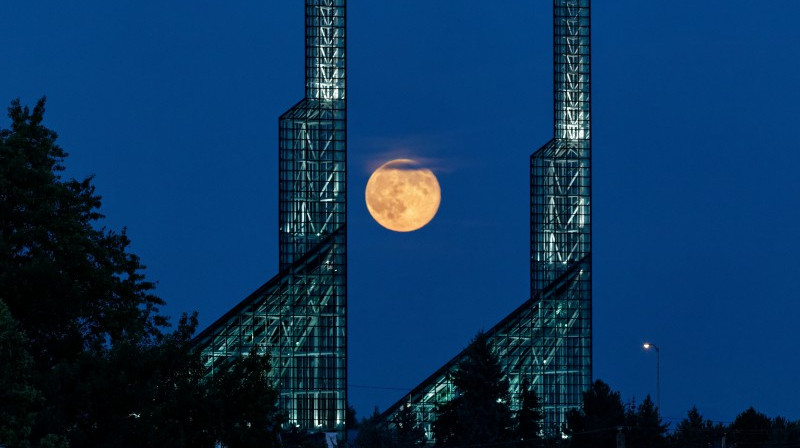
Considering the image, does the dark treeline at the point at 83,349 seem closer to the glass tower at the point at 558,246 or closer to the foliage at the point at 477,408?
the foliage at the point at 477,408

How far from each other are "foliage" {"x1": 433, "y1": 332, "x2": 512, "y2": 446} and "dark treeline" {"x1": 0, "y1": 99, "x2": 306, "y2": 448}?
49.3 m

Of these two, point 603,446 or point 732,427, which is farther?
point 732,427

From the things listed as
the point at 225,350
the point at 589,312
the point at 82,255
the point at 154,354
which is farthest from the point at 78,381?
the point at 589,312

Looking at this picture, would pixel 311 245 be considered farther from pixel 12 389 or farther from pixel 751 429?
pixel 12 389

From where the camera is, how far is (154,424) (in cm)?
4044

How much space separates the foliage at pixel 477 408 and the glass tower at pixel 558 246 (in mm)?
21090

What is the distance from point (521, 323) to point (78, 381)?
8571cm

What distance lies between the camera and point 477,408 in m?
96.8

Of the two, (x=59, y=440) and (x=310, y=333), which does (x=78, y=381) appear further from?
(x=310, y=333)

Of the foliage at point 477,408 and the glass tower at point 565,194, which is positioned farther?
the glass tower at point 565,194

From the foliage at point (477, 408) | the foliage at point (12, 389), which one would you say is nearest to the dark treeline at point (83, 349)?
the foliage at point (12, 389)

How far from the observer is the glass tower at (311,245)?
118312 millimetres

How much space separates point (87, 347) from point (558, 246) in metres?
79.5

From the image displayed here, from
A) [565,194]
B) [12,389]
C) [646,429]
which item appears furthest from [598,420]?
[12,389]
